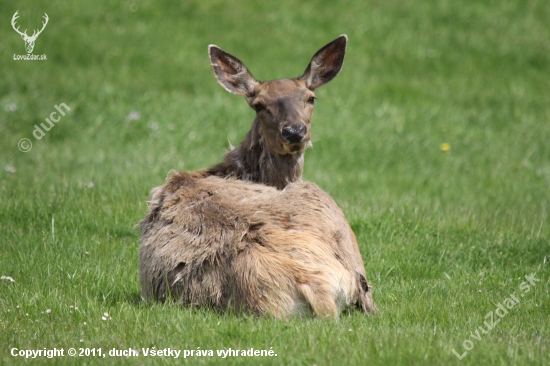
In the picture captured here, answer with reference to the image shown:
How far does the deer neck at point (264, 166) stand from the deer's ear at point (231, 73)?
578 millimetres

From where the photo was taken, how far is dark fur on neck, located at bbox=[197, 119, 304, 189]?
690cm

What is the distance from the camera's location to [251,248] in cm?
513

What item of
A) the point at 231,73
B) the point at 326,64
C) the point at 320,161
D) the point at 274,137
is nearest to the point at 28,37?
the point at 320,161

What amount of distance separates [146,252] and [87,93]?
28.4 ft

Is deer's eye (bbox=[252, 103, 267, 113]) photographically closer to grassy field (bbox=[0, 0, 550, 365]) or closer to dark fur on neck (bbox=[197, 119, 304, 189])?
dark fur on neck (bbox=[197, 119, 304, 189])

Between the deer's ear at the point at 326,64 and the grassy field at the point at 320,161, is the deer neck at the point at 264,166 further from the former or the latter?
the grassy field at the point at 320,161

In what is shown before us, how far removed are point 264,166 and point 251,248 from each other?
1.90 m

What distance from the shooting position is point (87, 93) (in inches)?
542

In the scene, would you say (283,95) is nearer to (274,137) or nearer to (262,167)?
(274,137)

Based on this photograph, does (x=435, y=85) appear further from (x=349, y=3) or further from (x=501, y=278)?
(x=501, y=278)

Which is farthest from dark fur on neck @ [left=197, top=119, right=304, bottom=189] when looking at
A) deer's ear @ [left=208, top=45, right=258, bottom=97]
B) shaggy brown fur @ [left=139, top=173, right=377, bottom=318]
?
shaggy brown fur @ [left=139, top=173, right=377, bottom=318]

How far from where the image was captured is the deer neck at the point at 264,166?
691 cm

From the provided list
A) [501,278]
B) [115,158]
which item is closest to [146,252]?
[501,278]

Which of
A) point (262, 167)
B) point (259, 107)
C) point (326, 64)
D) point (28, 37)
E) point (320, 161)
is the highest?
point (28, 37)
